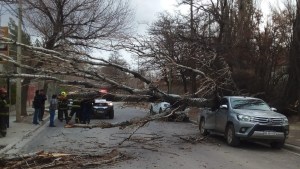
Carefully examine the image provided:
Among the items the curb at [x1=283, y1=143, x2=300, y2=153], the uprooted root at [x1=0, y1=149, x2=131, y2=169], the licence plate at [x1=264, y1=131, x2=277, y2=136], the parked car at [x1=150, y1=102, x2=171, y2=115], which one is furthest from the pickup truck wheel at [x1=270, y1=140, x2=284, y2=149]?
the uprooted root at [x1=0, y1=149, x2=131, y2=169]

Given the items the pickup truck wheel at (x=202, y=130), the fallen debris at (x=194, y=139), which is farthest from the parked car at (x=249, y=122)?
the pickup truck wheel at (x=202, y=130)

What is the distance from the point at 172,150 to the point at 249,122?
261cm

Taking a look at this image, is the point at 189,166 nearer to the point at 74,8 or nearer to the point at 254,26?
the point at 74,8

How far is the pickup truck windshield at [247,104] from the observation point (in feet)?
51.6

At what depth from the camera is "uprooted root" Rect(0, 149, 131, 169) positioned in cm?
1010

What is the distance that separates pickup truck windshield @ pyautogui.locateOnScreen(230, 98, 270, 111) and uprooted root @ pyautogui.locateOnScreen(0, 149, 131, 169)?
5.70 metres

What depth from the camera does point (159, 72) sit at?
677 inches

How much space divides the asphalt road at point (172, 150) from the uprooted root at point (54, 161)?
440 mm

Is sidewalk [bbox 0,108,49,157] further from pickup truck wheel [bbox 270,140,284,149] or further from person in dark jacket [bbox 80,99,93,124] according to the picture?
pickup truck wheel [bbox 270,140,284,149]

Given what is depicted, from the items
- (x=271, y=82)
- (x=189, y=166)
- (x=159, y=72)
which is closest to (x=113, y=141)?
(x=159, y=72)

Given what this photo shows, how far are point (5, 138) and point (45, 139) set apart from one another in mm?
1362

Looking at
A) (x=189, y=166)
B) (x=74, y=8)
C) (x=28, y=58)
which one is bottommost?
(x=189, y=166)

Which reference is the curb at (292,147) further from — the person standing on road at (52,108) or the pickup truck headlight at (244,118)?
the person standing on road at (52,108)

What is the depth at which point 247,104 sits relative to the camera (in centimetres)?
1595
